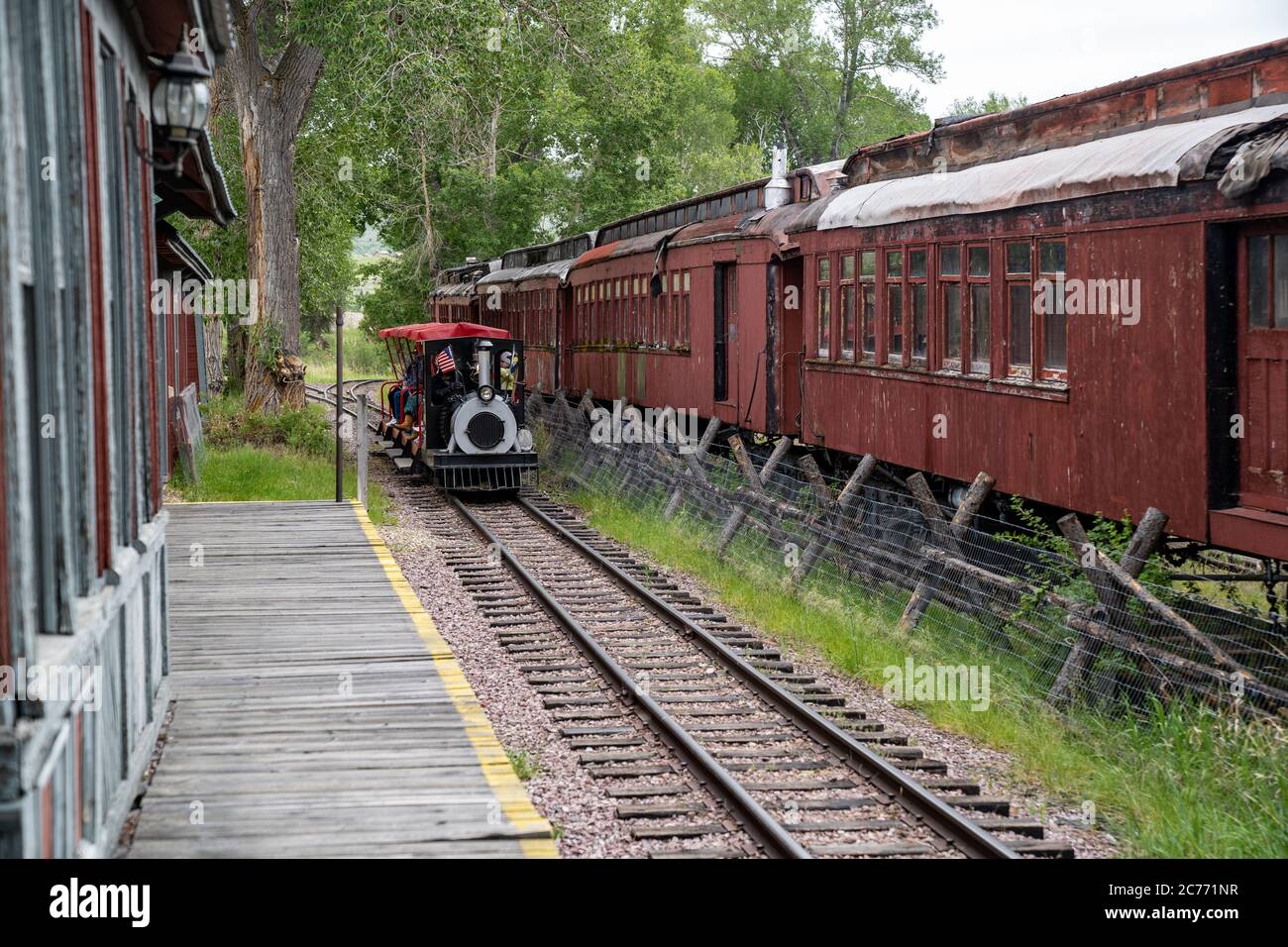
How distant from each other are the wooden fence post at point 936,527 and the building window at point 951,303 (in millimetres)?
1273

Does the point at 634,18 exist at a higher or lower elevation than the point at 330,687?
higher

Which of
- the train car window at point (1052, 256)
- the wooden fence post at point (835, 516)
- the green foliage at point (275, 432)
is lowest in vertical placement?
the wooden fence post at point (835, 516)

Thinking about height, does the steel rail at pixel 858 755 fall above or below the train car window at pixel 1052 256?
below

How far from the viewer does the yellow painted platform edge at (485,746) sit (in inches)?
246

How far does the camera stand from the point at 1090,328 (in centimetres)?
1080

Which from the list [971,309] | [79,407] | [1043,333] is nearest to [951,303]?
[971,309]

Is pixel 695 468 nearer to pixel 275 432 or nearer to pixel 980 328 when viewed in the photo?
pixel 980 328

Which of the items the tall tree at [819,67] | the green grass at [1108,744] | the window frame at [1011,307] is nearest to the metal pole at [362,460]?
the green grass at [1108,744]

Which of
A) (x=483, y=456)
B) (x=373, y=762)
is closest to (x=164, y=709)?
(x=373, y=762)

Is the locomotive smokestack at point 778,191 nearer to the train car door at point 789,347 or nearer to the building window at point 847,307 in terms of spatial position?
the train car door at point 789,347

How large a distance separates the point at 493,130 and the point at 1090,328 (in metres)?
32.3
